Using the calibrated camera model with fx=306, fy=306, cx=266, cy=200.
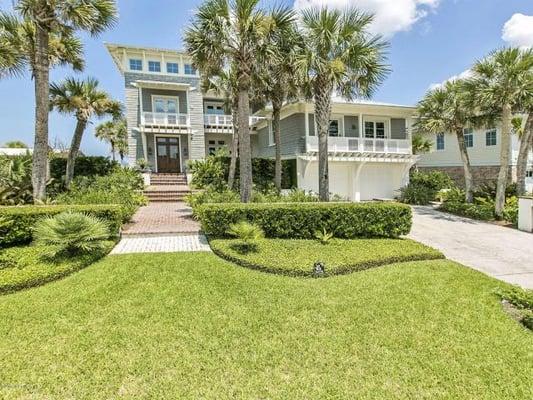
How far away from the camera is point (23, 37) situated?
40.5 feet

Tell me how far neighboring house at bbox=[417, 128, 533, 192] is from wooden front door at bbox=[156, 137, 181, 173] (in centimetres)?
1978

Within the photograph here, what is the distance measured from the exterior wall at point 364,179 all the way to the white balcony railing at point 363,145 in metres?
1.04

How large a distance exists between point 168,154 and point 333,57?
1578 cm

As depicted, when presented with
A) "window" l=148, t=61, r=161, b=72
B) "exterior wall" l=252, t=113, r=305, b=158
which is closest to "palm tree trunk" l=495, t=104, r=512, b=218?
"exterior wall" l=252, t=113, r=305, b=158

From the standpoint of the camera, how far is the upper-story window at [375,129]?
20.8 meters

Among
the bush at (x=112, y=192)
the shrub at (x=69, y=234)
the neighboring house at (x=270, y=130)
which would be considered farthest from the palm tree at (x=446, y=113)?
the shrub at (x=69, y=234)

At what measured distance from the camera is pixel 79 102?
14.9 metres

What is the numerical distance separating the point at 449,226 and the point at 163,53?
68.9 ft

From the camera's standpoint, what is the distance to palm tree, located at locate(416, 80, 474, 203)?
50.2 ft

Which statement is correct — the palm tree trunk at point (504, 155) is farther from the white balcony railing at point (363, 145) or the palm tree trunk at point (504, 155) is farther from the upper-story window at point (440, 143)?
the upper-story window at point (440, 143)

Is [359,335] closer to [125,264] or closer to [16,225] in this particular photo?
[125,264]

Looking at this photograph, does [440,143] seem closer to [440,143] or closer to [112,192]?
[440,143]

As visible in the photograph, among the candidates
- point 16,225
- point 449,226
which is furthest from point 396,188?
point 16,225

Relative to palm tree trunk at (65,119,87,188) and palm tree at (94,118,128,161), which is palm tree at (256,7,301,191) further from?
palm tree at (94,118,128,161)
